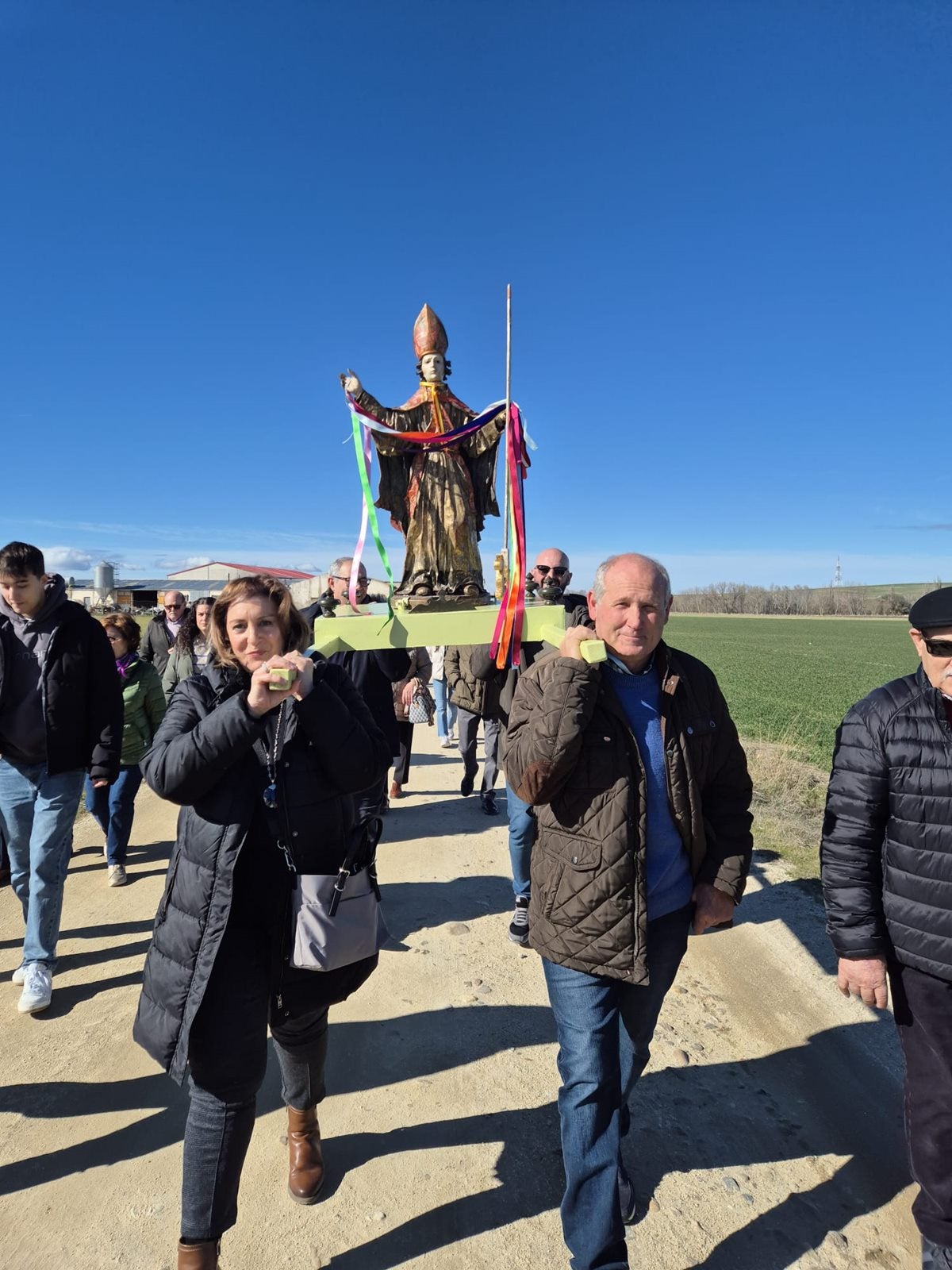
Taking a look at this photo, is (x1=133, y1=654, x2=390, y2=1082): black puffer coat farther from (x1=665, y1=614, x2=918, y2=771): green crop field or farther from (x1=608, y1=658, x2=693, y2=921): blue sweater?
(x1=665, y1=614, x2=918, y2=771): green crop field

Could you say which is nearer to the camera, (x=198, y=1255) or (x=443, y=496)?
(x=198, y=1255)

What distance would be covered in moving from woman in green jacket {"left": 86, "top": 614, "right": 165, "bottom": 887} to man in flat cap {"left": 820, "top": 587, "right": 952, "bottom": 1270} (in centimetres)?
417

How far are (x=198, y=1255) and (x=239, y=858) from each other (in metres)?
1.05

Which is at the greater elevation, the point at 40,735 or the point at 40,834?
the point at 40,735

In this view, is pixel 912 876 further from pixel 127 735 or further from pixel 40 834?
pixel 127 735

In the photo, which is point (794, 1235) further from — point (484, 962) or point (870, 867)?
point (484, 962)

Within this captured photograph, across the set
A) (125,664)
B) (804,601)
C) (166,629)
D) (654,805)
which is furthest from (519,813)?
(804,601)

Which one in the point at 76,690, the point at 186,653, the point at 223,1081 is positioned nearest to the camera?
the point at 223,1081

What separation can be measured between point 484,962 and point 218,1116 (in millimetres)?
2062

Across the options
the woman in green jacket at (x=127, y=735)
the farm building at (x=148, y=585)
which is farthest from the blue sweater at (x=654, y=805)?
the farm building at (x=148, y=585)

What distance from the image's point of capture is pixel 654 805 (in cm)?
206

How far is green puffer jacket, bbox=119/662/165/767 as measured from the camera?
5.03 m

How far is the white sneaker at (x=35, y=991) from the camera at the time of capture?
10.4ft

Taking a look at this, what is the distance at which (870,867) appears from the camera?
204 centimetres
